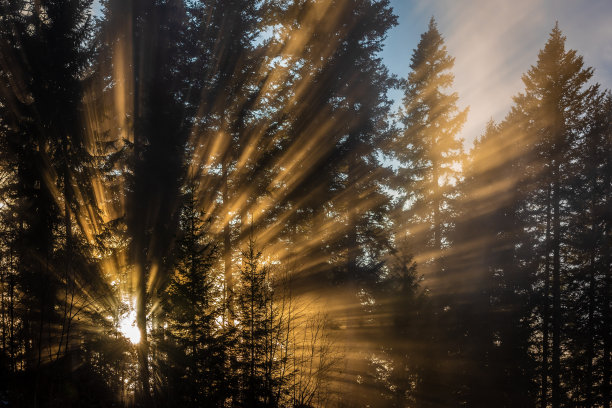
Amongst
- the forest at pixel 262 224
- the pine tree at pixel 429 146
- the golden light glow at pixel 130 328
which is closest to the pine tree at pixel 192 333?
the forest at pixel 262 224

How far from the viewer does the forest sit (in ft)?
37.8

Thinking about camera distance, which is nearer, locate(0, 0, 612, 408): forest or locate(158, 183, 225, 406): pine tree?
locate(158, 183, 225, 406): pine tree

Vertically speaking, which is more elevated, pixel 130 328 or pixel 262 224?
pixel 262 224

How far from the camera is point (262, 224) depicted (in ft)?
48.1

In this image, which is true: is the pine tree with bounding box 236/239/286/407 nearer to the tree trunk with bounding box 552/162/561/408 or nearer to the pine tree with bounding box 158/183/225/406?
the pine tree with bounding box 158/183/225/406

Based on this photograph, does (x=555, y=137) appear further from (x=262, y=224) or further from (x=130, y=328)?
(x=130, y=328)

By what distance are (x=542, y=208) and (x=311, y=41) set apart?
1579 cm

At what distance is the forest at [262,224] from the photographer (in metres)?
11.5

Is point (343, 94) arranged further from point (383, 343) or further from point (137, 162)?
point (383, 343)

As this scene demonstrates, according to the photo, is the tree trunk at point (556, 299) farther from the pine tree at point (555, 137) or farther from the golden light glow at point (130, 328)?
the golden light glow at point (130, 328)

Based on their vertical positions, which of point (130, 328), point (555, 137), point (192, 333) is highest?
point (555, 137)

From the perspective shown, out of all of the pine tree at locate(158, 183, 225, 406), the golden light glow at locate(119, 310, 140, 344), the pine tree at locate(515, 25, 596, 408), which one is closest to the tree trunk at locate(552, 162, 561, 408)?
the pine tree at locate(515, 25, 596, 408)

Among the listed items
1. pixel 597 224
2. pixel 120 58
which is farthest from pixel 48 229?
pixel 597 224

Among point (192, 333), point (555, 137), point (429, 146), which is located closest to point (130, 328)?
point (192, 333)
